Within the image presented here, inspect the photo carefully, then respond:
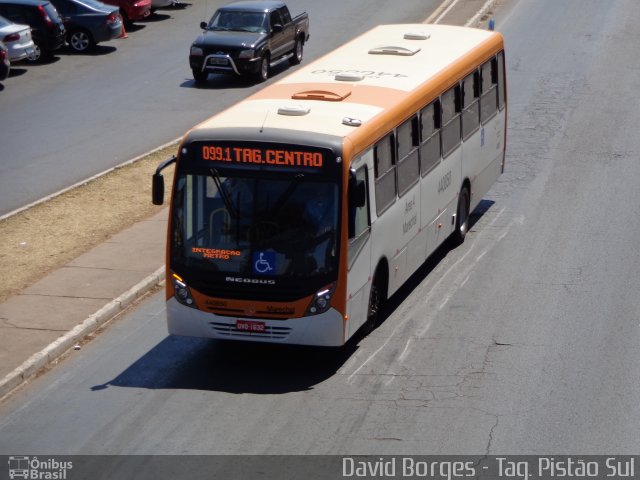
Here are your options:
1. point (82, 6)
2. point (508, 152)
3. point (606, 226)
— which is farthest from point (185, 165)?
point (82, 6)

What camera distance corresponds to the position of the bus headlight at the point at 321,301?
12.9m

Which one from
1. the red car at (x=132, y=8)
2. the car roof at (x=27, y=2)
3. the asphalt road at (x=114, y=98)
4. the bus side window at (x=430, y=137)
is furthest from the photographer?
the red car at (x=132, y=8)

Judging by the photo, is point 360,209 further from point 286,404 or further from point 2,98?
point 2,98

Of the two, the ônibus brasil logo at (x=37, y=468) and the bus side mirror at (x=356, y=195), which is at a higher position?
the bus side mirror at (x=356, y=195)

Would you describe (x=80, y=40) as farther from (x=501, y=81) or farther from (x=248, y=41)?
(x=501, y=81)

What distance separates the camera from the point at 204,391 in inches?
505

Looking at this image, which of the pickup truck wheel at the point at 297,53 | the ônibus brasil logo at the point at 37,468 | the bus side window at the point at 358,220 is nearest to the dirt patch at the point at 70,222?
the ônibus brasil logo at the point at 37,468

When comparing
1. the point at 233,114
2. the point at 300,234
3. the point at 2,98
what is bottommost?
the point at 2,98

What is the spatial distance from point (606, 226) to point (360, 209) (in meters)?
6.86

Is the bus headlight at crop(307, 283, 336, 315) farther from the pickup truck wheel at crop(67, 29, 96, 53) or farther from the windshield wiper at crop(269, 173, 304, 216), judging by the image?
the pickup truck wheel at crop(67, 29, 96, 53)

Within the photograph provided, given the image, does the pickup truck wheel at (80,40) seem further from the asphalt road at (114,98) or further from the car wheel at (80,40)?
the asphalt road at (114,98)

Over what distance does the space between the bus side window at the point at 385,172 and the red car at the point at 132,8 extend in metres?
25.6

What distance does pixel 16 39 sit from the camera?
32.3 meters

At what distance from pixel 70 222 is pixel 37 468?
844 cm
